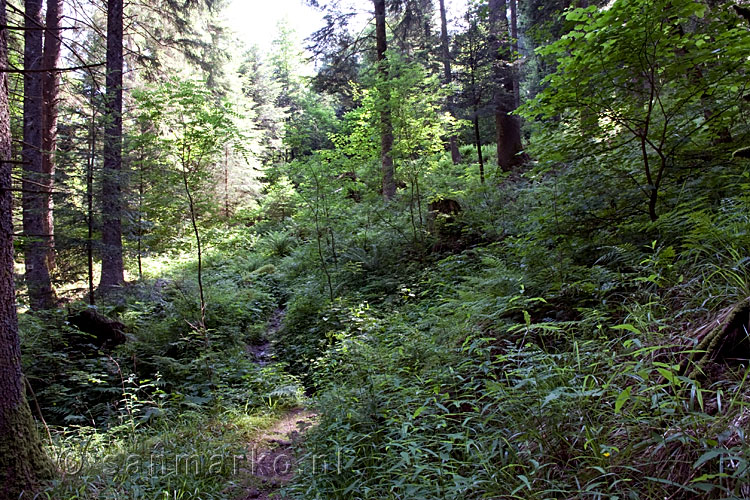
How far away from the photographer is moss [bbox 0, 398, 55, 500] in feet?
9.93

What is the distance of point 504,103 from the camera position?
10211 mm

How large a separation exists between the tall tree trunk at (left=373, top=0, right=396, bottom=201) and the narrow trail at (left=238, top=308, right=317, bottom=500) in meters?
5.59

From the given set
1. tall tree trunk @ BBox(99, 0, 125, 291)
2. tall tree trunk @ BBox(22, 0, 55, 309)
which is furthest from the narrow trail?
tall tree trunk @ BBox(22, 0, 55, 309)

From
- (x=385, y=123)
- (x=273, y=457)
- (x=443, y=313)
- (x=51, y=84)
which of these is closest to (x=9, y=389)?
(x=273, y=457)

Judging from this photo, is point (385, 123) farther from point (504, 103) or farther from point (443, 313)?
point (443, 313)

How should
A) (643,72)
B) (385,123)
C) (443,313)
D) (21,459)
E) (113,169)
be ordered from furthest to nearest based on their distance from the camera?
(385,123) < (113,169) < (443,313) < (643,72) < (21,459)

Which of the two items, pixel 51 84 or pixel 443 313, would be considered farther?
pixel 51 84

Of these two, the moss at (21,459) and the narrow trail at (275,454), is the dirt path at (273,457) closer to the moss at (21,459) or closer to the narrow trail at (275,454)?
the narrow trail at (275,454)

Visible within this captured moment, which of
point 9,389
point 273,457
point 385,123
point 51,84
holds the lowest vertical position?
point 273,457

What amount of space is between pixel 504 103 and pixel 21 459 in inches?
421

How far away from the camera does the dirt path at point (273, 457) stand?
3541 mm

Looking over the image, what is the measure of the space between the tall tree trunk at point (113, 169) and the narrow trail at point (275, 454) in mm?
5847

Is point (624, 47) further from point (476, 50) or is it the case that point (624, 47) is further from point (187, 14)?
point (187, 14)

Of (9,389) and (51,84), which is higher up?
(51,84)
